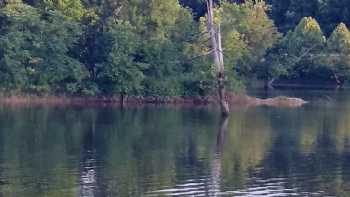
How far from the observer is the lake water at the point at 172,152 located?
93.7 ft

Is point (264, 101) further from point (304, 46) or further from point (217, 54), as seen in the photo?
point (304, 46)

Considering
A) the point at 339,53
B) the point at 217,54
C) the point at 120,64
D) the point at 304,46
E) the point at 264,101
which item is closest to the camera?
the point at 217,54

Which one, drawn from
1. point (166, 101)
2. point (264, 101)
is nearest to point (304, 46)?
point (264, 101)

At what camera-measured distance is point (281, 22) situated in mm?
100188

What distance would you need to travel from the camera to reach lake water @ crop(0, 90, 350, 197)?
93.7ft

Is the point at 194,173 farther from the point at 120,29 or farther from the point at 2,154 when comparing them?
the point at 120,29

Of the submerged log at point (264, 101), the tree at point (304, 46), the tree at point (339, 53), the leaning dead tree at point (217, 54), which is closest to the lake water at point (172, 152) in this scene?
the leaning dead tree at point (217, 54)

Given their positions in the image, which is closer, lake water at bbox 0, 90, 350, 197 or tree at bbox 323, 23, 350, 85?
lake water at bbox 0, 90, 350, 197

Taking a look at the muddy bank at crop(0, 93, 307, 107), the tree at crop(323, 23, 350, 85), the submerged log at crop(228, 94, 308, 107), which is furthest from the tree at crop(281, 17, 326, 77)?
the muddy bank at crop(0, 93, 307, 107)

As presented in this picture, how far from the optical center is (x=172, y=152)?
37062 mm

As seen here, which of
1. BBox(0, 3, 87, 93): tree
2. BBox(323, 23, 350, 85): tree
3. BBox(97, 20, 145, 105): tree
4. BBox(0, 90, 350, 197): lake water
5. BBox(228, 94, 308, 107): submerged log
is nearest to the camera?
BBox(0, 90, 350, 197): lake water

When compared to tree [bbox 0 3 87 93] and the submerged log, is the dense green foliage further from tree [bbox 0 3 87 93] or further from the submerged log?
the submerged log

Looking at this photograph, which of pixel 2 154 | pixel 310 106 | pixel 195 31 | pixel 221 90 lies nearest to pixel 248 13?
pixel 195 31

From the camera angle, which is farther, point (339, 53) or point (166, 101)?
point (339, 53)
